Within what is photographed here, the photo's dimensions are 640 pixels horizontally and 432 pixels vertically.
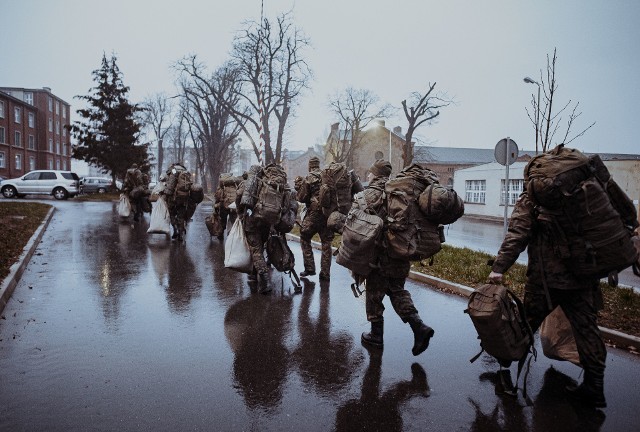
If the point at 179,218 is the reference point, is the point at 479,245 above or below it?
below

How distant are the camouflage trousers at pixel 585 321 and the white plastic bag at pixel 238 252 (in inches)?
176

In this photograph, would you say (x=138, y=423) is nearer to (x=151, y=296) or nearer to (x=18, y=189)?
(x=151, y=296)

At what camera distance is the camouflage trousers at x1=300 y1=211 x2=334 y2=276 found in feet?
25.8

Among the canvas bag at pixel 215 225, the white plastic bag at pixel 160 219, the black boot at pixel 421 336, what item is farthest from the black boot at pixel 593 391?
the white plastic bag at pixel 160 219

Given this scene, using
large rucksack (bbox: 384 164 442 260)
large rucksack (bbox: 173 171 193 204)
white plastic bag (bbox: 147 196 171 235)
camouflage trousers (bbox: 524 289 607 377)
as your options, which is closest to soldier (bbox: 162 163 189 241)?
large rucksack (bbox: 173 171 193 204)

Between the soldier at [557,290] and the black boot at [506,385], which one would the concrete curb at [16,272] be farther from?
the soldier at [557,290]

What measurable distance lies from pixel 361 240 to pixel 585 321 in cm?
195

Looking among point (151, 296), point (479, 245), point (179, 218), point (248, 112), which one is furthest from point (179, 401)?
point (248, 112)

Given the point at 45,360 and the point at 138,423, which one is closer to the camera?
the point at 138,423

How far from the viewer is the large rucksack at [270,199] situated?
6.61 metres

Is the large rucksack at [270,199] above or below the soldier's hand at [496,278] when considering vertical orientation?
above

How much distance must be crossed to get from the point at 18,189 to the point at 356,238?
33.6 m

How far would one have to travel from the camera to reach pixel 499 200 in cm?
2945

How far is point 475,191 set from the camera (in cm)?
3206
